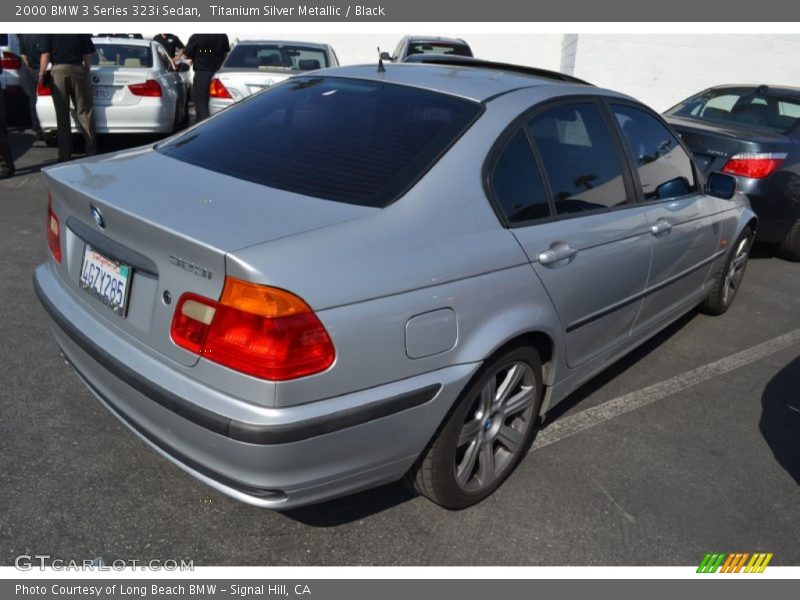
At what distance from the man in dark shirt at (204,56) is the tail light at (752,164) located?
7.01 m

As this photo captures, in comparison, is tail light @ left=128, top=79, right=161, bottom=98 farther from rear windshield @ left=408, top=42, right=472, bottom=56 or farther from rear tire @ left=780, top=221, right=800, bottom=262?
rear tire @ left=780, top=221, right=800, bottom=262

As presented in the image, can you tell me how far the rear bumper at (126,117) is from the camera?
859cm

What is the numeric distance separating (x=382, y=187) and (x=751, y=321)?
12.7ft

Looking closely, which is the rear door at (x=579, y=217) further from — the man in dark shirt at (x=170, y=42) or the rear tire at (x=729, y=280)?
the man in dark shirt at (x=170, y=42)

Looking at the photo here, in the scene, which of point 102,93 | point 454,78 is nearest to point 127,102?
point 102,93

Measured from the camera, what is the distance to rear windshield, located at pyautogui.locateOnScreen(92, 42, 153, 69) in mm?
9602

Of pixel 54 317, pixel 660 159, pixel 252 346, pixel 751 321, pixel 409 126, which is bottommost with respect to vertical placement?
pixel 751 321

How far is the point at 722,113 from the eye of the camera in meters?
7.23

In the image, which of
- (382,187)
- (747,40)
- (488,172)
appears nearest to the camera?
(382,187)

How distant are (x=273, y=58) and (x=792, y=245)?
20.8ft

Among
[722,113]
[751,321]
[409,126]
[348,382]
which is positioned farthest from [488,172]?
[722,113]

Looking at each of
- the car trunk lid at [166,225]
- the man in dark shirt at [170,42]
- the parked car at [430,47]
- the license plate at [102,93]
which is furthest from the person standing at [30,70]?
the car trunk lid at [166,225]

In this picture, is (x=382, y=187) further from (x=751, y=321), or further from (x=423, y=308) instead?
(x=751, y=321)

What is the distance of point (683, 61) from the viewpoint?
1384cm
